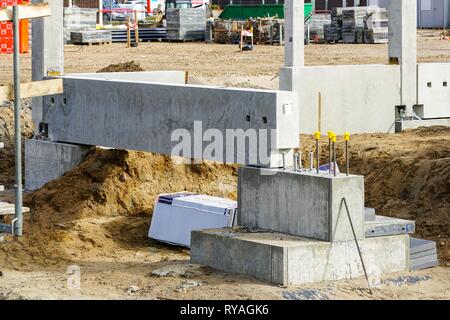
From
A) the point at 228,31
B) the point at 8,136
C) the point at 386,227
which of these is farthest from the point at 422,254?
the point at 228,31

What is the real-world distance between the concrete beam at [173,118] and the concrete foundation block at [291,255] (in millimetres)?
1087

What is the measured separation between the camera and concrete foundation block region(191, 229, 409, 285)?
45.6 ft

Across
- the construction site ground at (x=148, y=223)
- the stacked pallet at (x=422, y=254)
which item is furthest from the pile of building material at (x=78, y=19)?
the stacked pallet at (x=422, y=254)

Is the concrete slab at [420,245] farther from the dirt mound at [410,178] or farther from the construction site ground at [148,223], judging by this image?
the dirt mound at [410,178]

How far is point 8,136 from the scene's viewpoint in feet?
75.9

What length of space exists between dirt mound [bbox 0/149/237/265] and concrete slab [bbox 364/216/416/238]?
13.1 feet

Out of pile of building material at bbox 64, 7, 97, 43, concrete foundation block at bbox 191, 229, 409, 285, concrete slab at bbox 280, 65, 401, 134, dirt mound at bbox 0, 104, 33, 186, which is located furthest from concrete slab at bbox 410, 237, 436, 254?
pile of building material at bbox 64, 7, 97, 43

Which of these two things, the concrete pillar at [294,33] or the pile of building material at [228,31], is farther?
the pile of building material at [228,31]

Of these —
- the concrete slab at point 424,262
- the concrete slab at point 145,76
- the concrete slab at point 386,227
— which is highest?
the concrete slab at point 145,76

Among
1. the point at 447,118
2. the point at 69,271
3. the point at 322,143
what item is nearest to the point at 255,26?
the point at 447,118

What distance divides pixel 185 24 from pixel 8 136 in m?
26.9

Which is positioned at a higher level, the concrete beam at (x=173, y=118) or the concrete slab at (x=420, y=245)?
the concrete beam at (x=173, y=118)

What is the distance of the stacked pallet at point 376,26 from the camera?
47.0 metres

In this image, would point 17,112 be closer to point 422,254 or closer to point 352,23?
point 422,254
